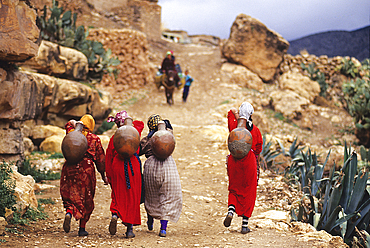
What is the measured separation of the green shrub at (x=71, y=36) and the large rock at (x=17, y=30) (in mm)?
3803

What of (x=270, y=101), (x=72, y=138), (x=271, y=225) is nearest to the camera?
(x=72, y=138)

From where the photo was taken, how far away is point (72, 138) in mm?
3561

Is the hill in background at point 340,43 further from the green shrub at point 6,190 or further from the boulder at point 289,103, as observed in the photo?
the green shrub at point 6,190

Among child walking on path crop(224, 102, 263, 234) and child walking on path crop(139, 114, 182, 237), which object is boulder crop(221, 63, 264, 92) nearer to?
child walking on path crop(224, 102, 263, 234)

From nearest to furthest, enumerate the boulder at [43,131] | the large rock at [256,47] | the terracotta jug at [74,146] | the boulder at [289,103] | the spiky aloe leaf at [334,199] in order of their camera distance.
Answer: the terracotta jug at [74,146], the spiky aloe leaf at [334,199], the boulder at [43,131], the boulder at [289,103], the large rock at [256,47]

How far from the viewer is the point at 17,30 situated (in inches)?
186

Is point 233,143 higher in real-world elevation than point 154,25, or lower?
lower

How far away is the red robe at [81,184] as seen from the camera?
12.0ft

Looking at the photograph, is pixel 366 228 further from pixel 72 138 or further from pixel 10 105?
pixel 10 105

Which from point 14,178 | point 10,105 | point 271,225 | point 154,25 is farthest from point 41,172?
point 154,25

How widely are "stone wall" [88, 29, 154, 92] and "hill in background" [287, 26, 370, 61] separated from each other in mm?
11078

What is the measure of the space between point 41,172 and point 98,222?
97.5 inches

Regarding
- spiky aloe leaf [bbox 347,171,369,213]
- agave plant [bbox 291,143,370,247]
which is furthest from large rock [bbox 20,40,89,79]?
spiky aloe leaf [bbox 347,171,369,213]

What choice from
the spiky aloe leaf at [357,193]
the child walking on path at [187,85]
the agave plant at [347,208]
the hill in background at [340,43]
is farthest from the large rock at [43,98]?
the hill in background at [340,43]
